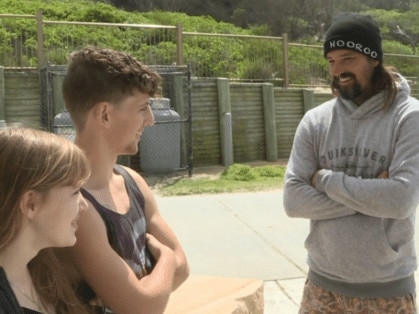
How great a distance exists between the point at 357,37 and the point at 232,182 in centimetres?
777

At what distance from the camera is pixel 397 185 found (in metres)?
2.28

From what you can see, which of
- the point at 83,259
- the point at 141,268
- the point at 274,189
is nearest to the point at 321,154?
the point at 141,268

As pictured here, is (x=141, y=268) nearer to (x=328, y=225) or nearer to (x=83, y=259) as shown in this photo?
(x=83, y=259)

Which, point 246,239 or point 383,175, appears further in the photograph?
point 246,239

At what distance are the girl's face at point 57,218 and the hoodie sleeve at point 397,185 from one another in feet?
3.68

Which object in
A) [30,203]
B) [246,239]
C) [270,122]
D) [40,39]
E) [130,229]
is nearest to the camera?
[30,203]

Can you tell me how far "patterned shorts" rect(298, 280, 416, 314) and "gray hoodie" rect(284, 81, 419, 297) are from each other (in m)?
0.02

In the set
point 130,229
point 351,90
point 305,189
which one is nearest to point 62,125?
point 305,189

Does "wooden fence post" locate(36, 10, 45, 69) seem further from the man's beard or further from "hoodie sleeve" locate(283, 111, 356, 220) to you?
the man's beard

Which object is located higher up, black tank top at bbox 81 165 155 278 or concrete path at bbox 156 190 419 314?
black tank top at bbox 81 165 155 278

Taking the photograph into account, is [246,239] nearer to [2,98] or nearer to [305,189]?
[305,189]

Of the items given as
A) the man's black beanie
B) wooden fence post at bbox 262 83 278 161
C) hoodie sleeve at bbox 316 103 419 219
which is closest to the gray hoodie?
hoodie sleeve at bbox 316 103 419 219

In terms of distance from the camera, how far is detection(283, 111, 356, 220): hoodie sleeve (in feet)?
7.91

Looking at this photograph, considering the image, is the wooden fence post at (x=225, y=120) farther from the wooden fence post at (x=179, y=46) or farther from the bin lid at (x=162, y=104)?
the bin lid at (x=162, y=104)
